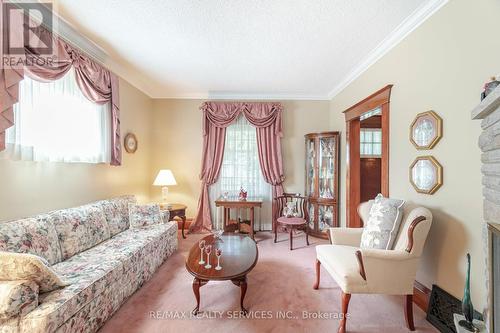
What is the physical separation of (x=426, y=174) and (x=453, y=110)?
58cm

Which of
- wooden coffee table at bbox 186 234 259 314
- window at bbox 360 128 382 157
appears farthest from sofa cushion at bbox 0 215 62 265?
window at bbox 360 128 382 157

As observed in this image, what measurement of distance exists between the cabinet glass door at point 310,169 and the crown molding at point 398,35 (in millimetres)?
1258

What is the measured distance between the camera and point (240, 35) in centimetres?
226

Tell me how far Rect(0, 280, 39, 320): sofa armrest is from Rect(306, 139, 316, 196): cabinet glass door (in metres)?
3.62

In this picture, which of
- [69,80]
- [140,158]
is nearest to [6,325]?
[69,80]

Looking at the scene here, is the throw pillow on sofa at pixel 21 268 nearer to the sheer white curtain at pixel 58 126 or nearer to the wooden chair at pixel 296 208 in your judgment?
the sheer white curtain at pixel 58 126

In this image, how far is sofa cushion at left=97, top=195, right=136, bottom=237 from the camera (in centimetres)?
258

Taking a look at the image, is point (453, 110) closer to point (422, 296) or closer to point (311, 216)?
point (422, 296)

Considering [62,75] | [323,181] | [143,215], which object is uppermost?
[62,75]

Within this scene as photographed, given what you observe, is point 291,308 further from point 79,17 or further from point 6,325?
point 79,17

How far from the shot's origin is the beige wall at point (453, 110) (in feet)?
4.81

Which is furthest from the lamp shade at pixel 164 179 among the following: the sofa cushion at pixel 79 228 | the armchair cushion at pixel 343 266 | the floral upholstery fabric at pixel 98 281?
the armchair cushion at pixel 343 266

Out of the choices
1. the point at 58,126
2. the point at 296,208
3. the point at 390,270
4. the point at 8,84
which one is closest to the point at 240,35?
the point at 8,84

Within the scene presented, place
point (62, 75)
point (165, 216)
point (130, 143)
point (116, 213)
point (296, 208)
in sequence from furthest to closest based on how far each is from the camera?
point (296, 208) → point (130, 143) → point (165, 216) → point (116, 213) → point (62, 75)
